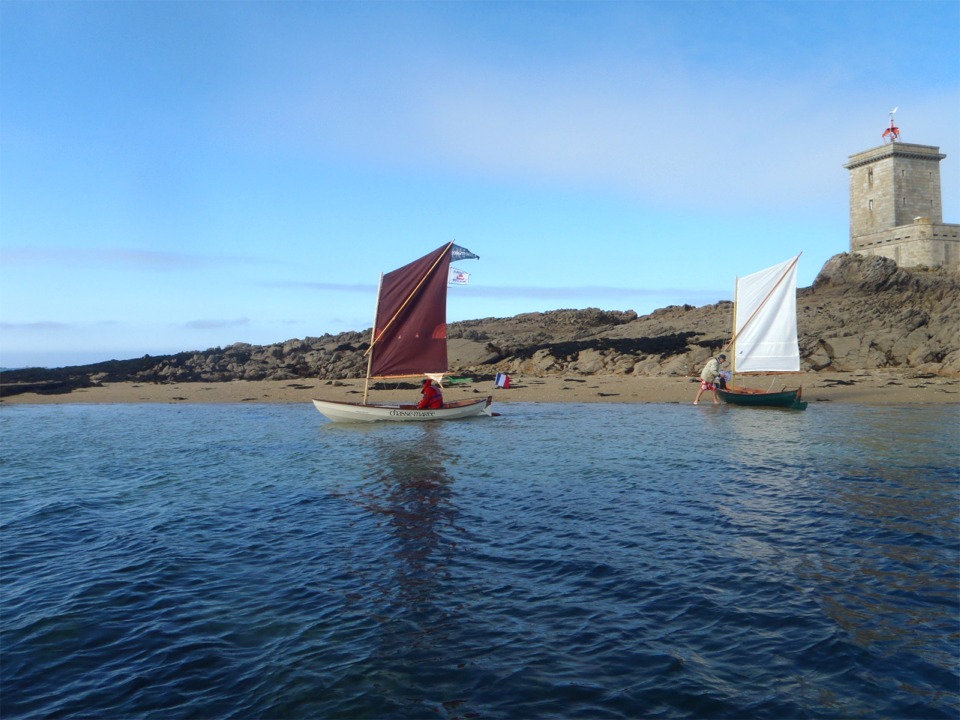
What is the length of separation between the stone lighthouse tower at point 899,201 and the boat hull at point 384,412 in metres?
60.8

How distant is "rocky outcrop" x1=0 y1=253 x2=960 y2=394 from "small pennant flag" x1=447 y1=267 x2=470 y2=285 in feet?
A: 56.1

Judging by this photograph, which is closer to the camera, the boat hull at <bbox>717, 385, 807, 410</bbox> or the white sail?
the boat hull at <bbox>717, 385, 807, 410</bbox>

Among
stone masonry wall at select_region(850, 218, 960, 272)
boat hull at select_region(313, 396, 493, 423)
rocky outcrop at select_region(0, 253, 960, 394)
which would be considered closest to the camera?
boat hull at select_region(313, 396, 493, 423)

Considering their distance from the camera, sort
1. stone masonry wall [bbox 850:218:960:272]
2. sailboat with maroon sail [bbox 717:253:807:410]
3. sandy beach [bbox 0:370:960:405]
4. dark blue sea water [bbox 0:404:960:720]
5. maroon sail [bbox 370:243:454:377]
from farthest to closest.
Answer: stone masonry wall [bbox 850:218:960:272] < sailboat with maroon sail [bbox 717:253:807:410] < sandy beach [bbox 0:370:960:405] < maroon sail [bbox 370:243:454:377] < dark blue sea water [bbox 0:404:960:720]

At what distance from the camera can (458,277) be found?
101 ft

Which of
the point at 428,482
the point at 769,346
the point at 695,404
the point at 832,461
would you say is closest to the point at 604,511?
the point at 428,482

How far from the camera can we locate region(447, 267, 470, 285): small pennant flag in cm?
3078

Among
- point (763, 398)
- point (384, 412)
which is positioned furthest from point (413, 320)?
point (763, 398)

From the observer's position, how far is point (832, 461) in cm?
1872

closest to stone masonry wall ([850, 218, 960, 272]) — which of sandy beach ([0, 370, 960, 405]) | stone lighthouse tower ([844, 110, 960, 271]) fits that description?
stone lighthouse tower ([844, 110, 960, 271])

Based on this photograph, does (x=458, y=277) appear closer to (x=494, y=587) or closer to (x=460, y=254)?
(x=460, y=254)

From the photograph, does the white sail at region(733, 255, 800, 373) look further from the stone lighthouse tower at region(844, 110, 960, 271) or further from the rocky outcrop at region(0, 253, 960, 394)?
the stone lighthouse tower at region(844, 110, 960, 271)

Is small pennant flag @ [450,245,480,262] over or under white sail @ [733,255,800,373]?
over

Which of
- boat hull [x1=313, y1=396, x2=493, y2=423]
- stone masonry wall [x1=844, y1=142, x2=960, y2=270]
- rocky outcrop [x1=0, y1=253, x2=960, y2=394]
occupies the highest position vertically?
stone masonry wall [x1=844, y1=142, x2=960, y2=270]
